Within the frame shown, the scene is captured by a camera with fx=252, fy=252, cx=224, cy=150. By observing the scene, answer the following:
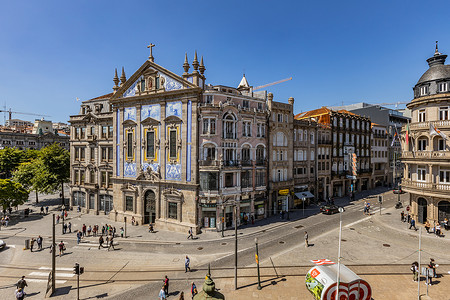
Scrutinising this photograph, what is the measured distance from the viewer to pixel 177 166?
3822cm

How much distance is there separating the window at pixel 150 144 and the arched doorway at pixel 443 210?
43.1 meters

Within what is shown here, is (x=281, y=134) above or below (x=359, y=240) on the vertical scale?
above

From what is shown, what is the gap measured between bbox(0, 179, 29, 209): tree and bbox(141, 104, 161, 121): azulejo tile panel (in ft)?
83.5

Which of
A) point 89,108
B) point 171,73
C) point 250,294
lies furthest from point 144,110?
point 250,294

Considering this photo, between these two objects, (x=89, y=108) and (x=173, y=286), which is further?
(x=89, y=108)

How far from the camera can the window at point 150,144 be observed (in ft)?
134

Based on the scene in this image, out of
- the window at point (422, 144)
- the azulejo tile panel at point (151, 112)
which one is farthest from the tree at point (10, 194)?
Answer: the window at point (422, 144)

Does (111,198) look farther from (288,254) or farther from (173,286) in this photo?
(288,254)

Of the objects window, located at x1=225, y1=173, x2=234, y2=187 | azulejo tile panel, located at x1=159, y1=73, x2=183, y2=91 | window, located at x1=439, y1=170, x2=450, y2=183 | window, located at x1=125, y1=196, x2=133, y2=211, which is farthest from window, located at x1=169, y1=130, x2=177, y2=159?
window, located at x1=439, y1=170, x2=450, y2=183

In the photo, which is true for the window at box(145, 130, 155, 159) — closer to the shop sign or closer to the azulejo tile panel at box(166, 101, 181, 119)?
the azulejo tile panel at box(166, 101, 181, 119)

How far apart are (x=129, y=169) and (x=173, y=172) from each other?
968 centimetres

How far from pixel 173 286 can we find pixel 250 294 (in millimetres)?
6687

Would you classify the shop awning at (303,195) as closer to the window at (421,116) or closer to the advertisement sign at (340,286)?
the window at (421,116)

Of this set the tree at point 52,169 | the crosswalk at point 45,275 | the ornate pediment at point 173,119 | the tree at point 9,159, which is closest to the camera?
the crosswalk at point 45,275
